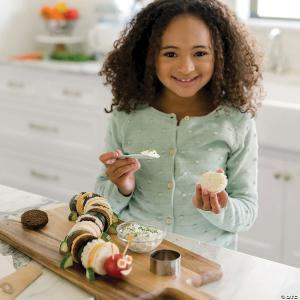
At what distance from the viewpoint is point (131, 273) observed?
2.57 ft

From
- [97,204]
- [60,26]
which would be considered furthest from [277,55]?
[97,204]

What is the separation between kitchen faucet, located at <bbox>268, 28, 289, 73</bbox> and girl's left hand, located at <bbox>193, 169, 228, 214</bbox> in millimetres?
1626

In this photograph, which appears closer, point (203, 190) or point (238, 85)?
point (203, 190)

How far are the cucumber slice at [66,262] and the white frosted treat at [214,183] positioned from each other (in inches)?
13.0

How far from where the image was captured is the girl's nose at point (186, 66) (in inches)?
42.6

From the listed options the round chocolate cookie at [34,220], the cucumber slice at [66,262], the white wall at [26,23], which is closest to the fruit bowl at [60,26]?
the white wall at [26,23]

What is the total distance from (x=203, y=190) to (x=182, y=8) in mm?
494

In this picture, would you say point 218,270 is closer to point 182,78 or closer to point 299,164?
point 182,78

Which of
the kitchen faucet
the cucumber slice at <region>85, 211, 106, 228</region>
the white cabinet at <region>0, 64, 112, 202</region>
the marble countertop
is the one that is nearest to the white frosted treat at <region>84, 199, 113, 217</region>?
the cucumber slice at <region>85, 211, 106, 228</region>

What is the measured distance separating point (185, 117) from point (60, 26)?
208 cm

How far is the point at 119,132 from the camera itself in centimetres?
129

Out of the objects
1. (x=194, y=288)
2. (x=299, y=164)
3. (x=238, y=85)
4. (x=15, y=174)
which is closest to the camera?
(x=194, y=288)

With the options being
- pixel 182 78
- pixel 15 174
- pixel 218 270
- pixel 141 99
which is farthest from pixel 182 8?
pixel 15 174

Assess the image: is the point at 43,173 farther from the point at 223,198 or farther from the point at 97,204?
the point at 223,198
